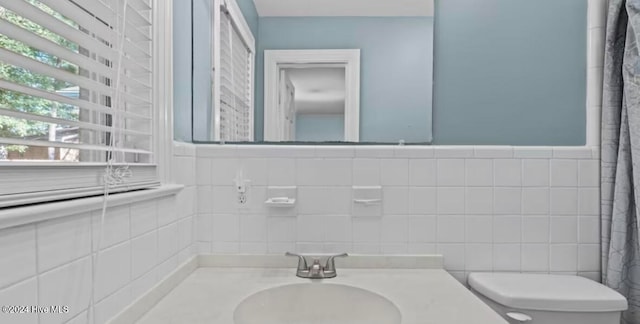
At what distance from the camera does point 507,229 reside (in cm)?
135

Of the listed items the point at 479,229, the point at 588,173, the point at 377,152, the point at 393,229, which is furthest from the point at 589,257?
the point at 377,152

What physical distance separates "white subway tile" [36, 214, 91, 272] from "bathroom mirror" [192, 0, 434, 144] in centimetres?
73

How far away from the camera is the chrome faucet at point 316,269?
1.23 m

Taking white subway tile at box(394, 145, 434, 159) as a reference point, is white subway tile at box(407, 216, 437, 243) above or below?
below

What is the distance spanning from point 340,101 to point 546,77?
78 centimetres

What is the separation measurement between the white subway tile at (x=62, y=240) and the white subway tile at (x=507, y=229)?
1.26 m

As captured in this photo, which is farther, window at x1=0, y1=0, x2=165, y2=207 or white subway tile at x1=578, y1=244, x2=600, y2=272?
white subway tile at x1=578, y1=244, x2=600, y2=272

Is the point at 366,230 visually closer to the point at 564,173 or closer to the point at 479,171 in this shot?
the point at 479,171

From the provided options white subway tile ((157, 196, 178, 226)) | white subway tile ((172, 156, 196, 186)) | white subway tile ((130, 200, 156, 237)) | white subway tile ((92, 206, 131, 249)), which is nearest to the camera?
white subway tile ((92, 206, 131, 249))

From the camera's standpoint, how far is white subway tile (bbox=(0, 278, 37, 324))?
0.54 m

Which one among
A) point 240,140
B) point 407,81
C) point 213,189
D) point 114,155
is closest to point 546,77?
point 407,81

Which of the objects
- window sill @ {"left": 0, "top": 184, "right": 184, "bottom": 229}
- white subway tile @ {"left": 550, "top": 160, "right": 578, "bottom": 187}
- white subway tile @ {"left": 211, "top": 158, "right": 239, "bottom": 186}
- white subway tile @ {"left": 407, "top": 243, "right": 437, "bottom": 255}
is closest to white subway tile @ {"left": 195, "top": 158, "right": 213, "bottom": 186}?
white subway tile @ {"left": 211, "top": 158, "right": 239, "bottom": 186}

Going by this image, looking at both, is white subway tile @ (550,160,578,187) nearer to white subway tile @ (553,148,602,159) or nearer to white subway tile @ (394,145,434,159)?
white subway tile @ (553,148,602,159)

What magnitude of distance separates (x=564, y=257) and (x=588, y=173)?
0.32 metres
